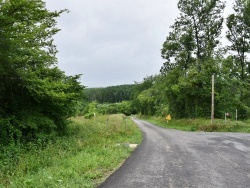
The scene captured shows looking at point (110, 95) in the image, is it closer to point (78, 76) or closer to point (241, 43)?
point (241, 43)

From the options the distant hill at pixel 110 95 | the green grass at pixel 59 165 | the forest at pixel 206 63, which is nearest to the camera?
the green grass at pixel 59 165

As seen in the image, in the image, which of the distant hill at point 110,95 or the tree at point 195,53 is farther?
the distant hill at point 110,95

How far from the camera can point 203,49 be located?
1411 inches

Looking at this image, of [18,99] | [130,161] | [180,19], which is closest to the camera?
[130,161]

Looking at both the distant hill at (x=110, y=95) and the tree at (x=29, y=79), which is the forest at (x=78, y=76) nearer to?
the tree at (x=29, y=79)

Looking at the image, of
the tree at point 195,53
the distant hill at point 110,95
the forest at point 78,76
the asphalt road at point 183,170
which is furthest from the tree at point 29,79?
the distant hill at point 110,95

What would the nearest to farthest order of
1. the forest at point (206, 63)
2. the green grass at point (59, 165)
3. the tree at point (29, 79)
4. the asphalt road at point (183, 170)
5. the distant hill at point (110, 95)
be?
the green grass at point (59, 165) → the asphalt road at point (183, 170) → the tree at point (29, 79) → the forest at point (206, 63) → the distant hill at point (110, 95)

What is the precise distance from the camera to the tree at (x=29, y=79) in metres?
10.3

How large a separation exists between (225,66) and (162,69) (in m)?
9.87

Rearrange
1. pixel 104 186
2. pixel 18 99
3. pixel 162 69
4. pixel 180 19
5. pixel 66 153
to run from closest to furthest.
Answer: pixel 104 186 → pixel 66 153 → pixel 18 99 → pixel 180 19 → pixel 162 69

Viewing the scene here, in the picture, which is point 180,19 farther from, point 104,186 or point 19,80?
point 104,186

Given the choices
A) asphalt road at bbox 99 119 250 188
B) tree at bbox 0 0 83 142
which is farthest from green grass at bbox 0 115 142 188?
tree at bbox 0 0 83 142

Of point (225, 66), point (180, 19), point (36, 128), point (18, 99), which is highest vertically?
point (180, 19)

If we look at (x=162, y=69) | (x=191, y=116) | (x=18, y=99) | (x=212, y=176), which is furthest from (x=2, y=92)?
(x=162, y=69)
